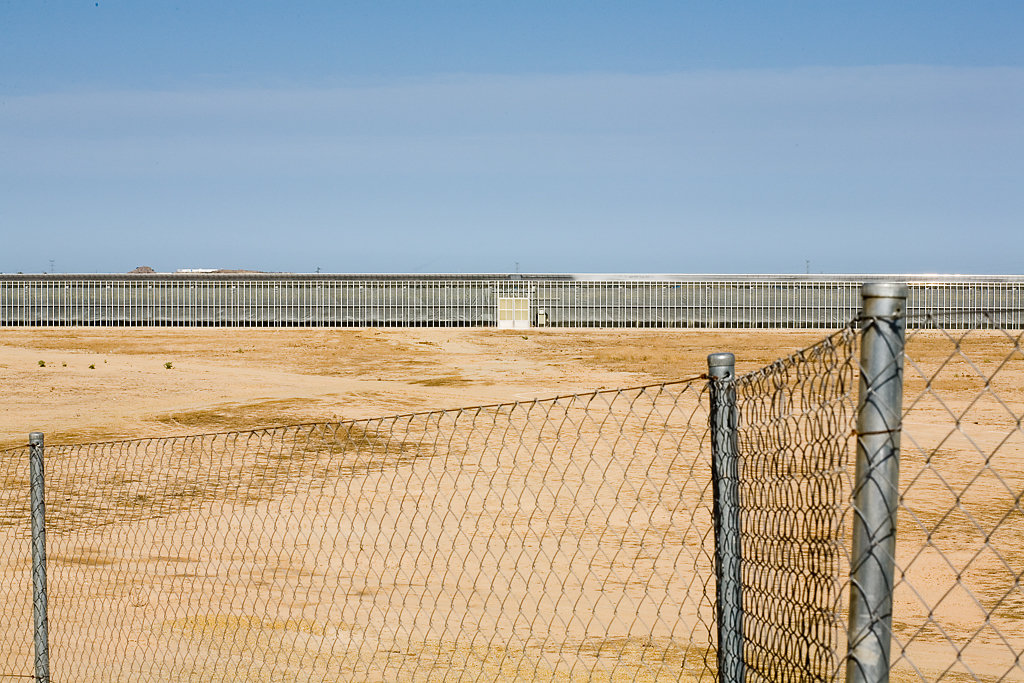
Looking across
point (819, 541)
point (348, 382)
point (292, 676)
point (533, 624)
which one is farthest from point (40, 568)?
point (348, 382)

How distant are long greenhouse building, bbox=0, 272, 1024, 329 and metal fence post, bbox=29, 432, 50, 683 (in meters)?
63.2

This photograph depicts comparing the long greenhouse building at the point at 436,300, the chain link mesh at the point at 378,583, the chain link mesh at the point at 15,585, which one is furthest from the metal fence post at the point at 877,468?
the long greenhouse building at the point at 436,300

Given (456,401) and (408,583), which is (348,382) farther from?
(408,583)

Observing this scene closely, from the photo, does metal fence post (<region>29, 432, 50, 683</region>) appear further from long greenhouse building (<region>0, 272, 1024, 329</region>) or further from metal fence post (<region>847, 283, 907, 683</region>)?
long greenhouse building (<region>0, 272, 1024, 329</region>)

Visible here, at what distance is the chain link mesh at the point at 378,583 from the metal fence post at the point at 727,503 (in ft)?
1.63

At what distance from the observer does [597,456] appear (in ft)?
59.9

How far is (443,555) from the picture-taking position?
1173cm

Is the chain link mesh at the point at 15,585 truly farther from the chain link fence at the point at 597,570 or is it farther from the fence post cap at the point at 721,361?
the fence post cap at the point at 721,361

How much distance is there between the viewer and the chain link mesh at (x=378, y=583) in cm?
802

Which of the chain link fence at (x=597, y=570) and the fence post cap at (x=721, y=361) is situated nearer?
the chain link fence at (x=597, y=570)

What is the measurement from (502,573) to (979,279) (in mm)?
63581

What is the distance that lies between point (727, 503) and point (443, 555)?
7.92 meters

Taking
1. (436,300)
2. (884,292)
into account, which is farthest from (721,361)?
(436,300)

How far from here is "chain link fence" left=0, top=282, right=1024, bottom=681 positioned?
397 centimetres
